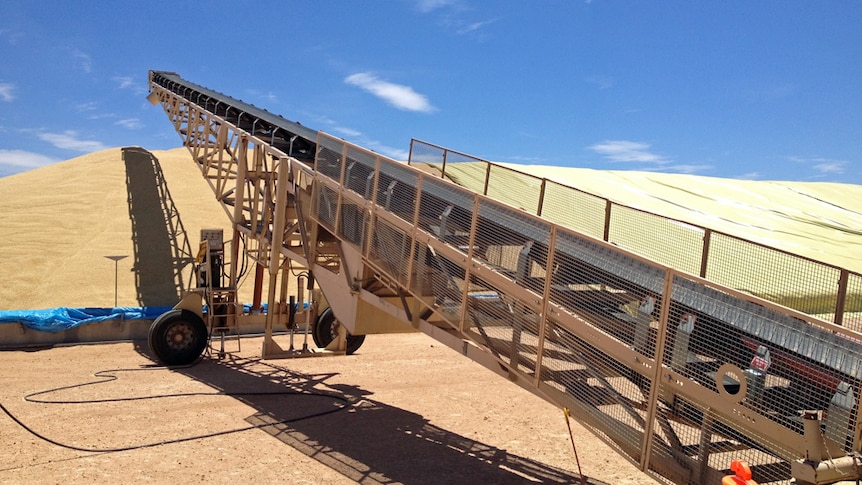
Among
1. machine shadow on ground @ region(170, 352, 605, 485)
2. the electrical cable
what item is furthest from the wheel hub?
machine shadow on ground @ region(170, 352, 605, 485)

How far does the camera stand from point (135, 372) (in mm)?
12453

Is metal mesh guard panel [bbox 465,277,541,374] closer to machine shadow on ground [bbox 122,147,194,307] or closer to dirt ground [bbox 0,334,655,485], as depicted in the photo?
dirt ground [bbox 0,334,655,485]

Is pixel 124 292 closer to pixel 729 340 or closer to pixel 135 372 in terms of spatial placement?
pixel 135 372

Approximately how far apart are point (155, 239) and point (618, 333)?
2040cm

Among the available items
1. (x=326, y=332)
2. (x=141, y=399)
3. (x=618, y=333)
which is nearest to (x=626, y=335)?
(x=618, y=333)

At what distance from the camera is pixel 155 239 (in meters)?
23.3

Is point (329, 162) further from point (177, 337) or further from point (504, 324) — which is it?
point (177, 337)

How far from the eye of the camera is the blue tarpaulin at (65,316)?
48.1ft

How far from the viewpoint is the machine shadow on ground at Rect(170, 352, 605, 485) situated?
25.8ft

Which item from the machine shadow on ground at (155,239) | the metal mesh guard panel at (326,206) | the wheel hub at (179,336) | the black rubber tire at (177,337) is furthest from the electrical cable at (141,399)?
the machine shadow on ground at (155,239)

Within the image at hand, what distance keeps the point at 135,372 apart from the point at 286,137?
6.04 metres

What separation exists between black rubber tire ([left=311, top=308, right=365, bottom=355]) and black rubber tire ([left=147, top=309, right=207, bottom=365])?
2.21 m

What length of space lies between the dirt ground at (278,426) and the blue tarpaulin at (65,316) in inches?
32.9

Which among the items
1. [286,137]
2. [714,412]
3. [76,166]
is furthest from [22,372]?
[76,166]
